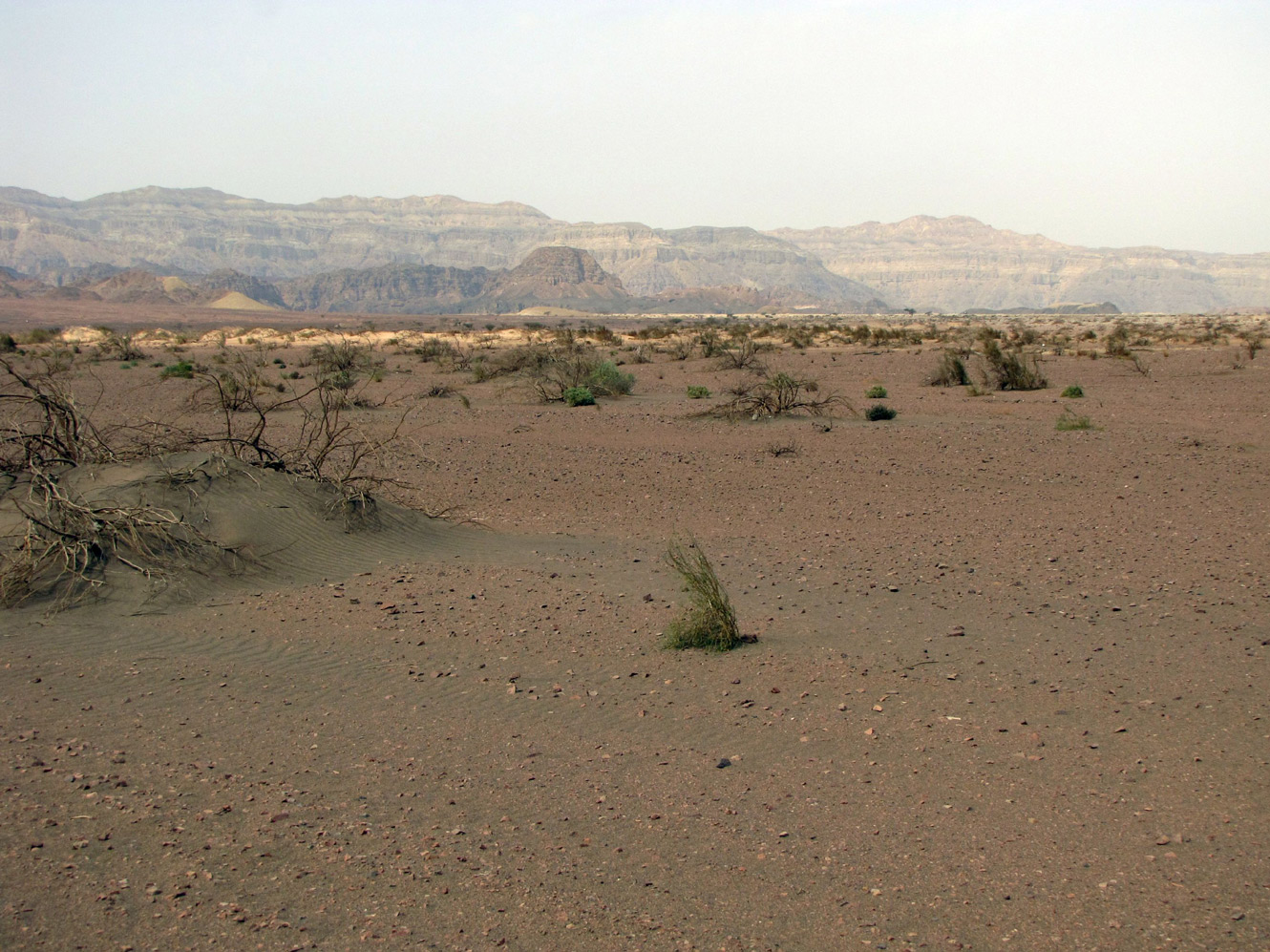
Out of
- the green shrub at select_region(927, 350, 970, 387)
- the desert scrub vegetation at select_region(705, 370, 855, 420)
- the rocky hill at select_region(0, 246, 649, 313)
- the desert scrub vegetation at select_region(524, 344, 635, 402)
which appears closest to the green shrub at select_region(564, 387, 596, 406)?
the desert scrub vegetation at select_region(524, 344, 635, 402)

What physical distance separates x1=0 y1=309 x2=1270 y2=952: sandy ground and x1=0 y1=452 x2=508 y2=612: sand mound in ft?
0.31

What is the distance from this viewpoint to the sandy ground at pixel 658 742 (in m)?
3.93

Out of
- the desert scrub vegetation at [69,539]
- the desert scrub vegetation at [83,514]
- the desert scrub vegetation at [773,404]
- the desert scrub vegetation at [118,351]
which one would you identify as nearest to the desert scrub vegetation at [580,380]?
the desert scrub vegetation at [773,404]

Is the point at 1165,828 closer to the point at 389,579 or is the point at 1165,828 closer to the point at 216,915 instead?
the point at 216,915

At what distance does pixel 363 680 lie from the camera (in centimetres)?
651

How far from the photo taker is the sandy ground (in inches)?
155

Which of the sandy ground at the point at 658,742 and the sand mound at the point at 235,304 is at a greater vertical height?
the sand mound at the point at 235,304

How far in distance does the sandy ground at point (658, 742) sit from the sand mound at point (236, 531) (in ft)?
0.31

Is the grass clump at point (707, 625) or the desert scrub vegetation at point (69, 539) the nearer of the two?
the grass clump at point (707, 625)

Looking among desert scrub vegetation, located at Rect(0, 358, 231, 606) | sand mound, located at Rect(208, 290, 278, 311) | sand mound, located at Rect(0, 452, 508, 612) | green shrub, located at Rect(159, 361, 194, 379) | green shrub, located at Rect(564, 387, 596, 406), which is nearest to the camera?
desert scrub vegetation, located at Rect(0, 358, 231, 606)

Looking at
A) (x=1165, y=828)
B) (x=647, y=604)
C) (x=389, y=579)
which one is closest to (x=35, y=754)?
(x=389, y=579)

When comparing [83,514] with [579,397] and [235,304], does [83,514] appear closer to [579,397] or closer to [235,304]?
[579,397]

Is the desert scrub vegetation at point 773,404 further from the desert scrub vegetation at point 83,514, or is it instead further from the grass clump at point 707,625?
the grass clump at point 707,625

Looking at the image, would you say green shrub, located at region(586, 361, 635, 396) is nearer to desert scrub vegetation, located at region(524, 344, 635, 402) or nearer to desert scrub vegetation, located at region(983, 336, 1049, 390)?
desert scrub vegetation, located at region(524, 344, 635, 402)
